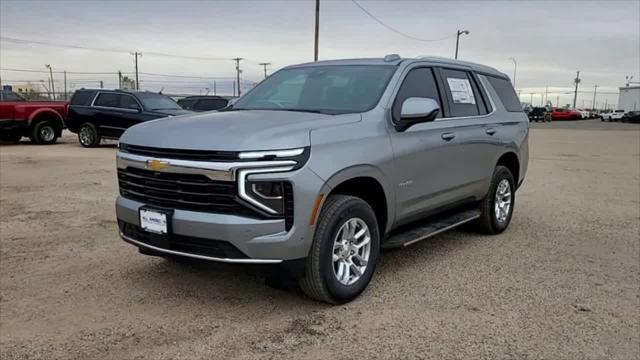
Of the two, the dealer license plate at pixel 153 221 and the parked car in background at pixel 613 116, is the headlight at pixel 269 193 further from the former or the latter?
the parked car in background at pixel 613 116

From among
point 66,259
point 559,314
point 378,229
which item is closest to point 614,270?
point 559,314

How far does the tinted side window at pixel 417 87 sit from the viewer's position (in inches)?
181

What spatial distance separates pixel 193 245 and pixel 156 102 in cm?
1325

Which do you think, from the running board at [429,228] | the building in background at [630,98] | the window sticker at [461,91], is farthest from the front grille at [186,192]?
the building in background at [630,98]

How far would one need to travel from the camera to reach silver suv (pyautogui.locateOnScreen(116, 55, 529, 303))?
3516 millimetres

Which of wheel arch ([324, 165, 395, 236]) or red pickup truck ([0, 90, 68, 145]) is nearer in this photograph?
wheel arch ([324, 165, 395, 236])

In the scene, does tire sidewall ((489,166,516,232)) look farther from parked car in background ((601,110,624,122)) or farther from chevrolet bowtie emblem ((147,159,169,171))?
parked car in background ((601,110,624,122))

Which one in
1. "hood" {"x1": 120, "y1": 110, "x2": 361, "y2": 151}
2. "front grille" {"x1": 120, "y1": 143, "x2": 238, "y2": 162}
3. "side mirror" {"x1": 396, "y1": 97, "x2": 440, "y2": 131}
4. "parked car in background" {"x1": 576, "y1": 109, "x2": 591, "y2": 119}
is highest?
"side mirror" {"x1": 396, "y1": 97, "x2": 440, "y2": 131}

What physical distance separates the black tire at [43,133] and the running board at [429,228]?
51.4ft

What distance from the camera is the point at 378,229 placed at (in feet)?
14.2

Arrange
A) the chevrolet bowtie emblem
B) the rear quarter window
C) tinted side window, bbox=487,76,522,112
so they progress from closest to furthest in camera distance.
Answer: the chevrolet bowtie emblem
tinted side window, bbox=487,76,522,112
the rear quarter window

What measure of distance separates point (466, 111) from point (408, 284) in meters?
2.02

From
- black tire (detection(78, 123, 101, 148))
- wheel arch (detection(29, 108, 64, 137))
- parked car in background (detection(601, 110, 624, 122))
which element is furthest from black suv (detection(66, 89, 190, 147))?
parked car in background (detection(601, 110, 624, 122))

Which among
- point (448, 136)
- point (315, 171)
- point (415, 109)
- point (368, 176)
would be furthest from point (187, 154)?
point (448, 136)
